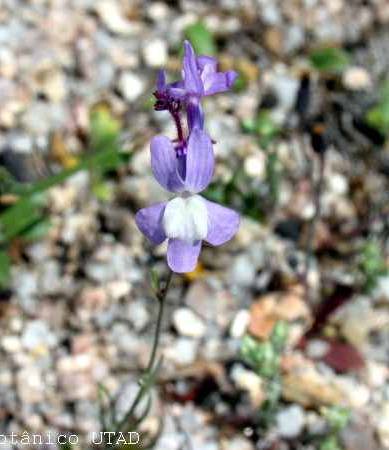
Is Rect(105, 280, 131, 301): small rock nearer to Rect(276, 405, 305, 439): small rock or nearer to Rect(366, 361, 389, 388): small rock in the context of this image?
Rect(276, 405, 305, 439): small rock

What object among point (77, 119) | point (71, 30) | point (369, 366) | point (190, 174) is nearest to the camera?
point (190, 174)

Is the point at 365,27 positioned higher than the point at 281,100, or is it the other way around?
the point at 365,27

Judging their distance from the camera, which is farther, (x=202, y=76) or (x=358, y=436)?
(x=358, y=436)

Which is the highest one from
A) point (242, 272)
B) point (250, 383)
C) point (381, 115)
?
point (381, 115)

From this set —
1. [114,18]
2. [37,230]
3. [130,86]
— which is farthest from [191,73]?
[114,18]

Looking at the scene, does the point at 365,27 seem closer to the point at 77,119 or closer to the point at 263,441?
the point at 77,119

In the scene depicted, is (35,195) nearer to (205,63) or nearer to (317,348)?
(317,348)

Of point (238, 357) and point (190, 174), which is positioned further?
point (238, 357)

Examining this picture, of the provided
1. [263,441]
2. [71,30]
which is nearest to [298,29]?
[71,30]
